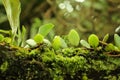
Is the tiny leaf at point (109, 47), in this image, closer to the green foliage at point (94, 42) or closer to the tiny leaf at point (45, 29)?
the green foliage at point (94, 42)

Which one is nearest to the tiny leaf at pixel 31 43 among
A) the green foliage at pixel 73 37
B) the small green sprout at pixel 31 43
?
the small green sprout at pixel 31 43

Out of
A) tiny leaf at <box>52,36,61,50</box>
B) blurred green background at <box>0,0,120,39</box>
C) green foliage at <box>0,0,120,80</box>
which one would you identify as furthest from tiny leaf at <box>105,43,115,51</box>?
blurred green background at <box>0,0,120,39</box>

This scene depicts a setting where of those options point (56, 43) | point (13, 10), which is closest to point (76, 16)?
point (13, 10)

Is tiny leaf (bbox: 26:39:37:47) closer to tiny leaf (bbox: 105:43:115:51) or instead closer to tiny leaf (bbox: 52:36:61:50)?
tiny leaf (bbox: 52:36:61:50)

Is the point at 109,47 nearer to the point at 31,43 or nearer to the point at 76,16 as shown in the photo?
the point at 31,43

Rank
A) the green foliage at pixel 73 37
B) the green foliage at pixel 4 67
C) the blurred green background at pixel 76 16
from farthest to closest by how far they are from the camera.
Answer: the blurred green background at pixel 76 16 → the green foliage at pixel 73 37 → the green foliage at pixel 4 67

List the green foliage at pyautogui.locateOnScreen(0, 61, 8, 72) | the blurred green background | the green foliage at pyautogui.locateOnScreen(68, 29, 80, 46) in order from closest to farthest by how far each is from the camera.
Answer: the green foliage at pyautogui.locateOnScreen(0, 61, 8, 72) < the green foliage at pyautogui.locateOnScreen(68, 29, 80, 46) < the blurred green background

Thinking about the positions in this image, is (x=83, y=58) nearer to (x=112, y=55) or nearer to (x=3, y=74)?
(x=112, y=55)

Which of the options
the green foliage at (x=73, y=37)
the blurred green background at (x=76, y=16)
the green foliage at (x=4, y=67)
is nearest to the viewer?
the green foliage at (x=4, y=67)

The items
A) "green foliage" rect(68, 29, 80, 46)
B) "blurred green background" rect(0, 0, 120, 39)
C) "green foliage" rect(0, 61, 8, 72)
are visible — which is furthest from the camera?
"blurred green background" rect(0, 0, 120, 39)

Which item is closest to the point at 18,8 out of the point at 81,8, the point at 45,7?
the point at 81,8
